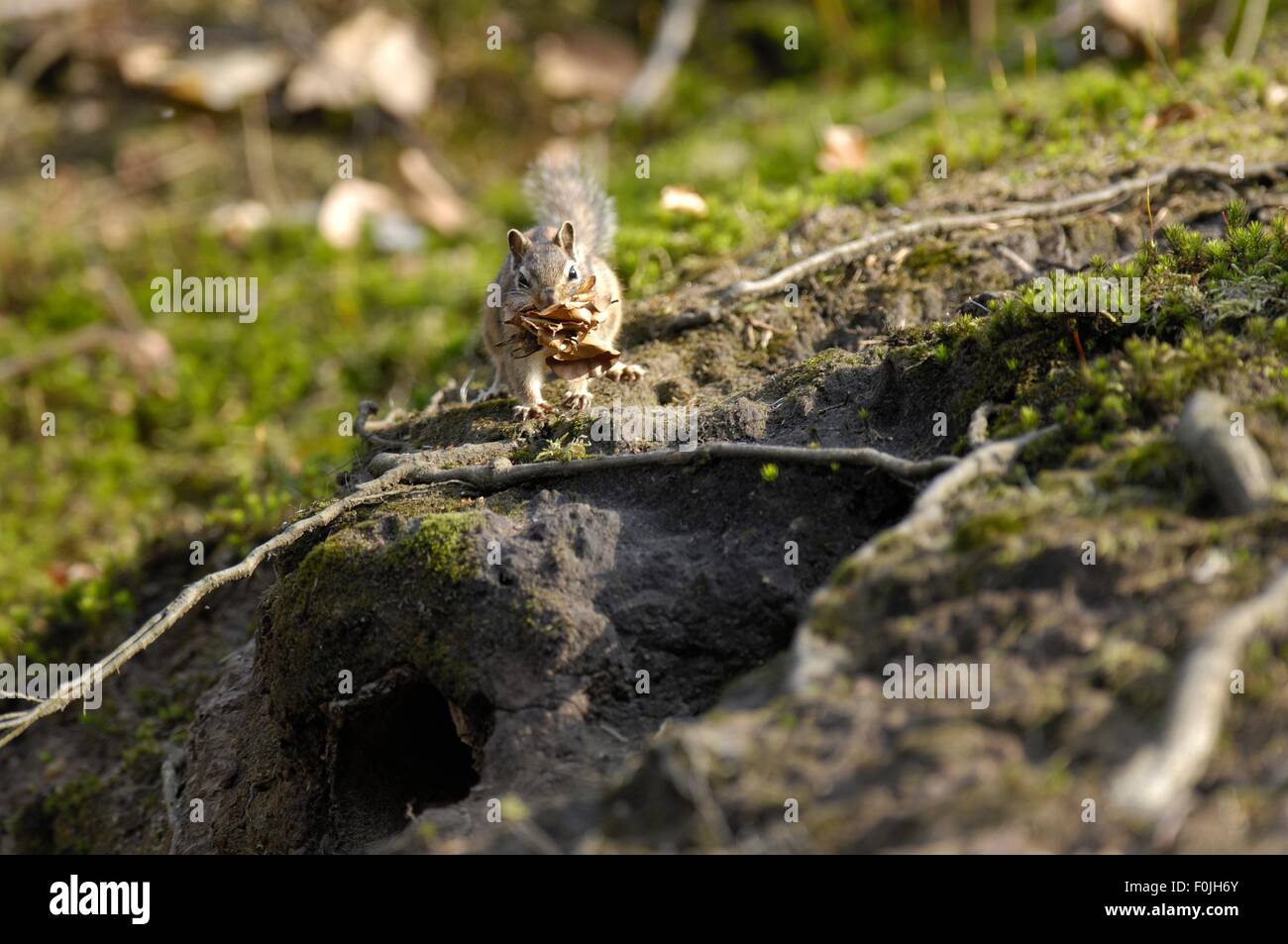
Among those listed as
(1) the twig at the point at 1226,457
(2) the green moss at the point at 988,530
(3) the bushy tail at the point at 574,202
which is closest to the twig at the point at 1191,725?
(1) the twig at the point at 1226,457

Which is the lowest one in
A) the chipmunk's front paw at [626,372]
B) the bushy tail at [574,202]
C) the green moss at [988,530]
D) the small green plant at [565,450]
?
the green moss at [988,530]

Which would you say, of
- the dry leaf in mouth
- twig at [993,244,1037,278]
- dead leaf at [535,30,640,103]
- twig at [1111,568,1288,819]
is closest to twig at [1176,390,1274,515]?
twig at [1111,568,1288,819]

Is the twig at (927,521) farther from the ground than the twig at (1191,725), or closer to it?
farther from the ground

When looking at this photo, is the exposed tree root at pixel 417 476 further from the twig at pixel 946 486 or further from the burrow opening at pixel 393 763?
the burrow opening at pixel 393 763

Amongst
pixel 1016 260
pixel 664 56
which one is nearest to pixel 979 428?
pixel 1016 260

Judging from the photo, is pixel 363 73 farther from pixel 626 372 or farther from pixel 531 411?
pixel 531 411
